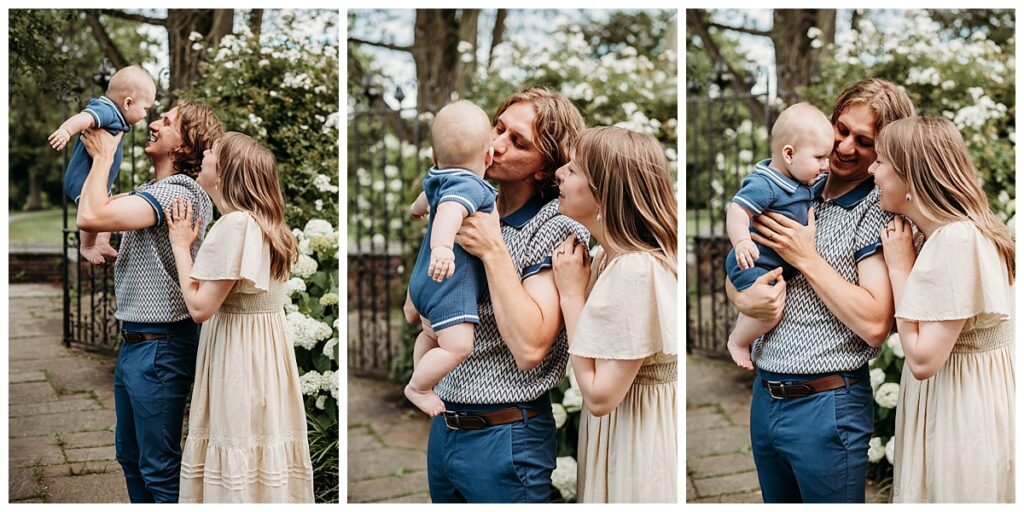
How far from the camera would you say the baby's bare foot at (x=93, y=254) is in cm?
329

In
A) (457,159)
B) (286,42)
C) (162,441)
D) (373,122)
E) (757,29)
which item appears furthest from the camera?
(373,122)

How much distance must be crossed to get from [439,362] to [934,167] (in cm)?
149

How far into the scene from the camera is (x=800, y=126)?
2719 millimetres

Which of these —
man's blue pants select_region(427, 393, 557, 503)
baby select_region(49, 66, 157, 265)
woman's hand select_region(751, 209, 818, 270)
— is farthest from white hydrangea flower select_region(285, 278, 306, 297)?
woman's hand select_region(751, 209, 818, 270)

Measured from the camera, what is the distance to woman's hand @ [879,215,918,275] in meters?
2.73

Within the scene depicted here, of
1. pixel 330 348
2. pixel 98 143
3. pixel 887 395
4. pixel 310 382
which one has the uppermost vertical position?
pixel 98 143

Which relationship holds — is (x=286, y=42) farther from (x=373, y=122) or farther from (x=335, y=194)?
(x=373, y=122)

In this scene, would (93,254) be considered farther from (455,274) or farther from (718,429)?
(718,429)

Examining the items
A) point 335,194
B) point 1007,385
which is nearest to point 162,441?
point 335,194

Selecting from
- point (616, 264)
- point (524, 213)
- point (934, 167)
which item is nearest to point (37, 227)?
point (524, 213)

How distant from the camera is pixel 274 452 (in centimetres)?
324

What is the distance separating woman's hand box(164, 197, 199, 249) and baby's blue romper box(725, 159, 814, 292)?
5.65 ft

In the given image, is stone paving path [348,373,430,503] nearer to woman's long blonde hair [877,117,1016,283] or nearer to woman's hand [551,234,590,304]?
woman's hand [551,234,590,304]
